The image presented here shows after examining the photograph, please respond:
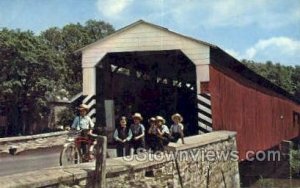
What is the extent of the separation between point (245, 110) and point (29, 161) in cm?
922

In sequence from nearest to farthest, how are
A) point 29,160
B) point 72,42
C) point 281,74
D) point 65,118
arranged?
point 29,160
point 65,118
point 72,42
point 281,74

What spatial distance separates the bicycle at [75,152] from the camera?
9.42 meters

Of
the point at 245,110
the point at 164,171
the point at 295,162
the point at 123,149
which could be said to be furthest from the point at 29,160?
the point at 295,162

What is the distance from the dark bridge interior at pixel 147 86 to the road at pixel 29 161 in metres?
2.26

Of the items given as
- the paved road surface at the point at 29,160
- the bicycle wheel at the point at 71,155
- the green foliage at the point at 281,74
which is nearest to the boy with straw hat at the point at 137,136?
the bicycle wheel at the point at 71,155

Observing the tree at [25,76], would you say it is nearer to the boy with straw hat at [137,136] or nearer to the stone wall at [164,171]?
the stone wall at [164,171]

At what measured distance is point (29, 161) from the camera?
41.8 ft

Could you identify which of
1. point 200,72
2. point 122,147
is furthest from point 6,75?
point 122,147

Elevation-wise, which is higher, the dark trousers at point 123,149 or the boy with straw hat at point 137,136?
the boy with straw hat at point 137,136

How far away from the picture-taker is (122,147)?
10391mm

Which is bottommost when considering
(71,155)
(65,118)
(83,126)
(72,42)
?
(71,155)

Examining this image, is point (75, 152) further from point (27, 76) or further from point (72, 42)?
point (72, 42)

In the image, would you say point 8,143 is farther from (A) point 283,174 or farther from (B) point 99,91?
(A) point 283,174

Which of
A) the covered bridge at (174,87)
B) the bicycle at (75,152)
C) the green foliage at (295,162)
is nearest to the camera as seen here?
the bicycle at (75,152)
